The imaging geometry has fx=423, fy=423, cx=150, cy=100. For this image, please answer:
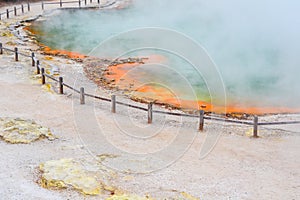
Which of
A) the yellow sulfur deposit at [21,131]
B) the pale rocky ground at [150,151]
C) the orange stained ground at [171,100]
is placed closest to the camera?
the pale rocky ground at [150,151]

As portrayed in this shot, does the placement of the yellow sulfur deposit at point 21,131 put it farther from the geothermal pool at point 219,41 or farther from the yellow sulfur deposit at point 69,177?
the geothermal pool at point 219,41

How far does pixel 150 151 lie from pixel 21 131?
3106mm

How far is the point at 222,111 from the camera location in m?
13.3

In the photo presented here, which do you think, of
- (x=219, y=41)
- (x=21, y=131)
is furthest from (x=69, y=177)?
(x=219, y=41)

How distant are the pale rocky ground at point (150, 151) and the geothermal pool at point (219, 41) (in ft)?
8.19

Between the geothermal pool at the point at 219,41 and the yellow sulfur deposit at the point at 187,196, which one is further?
the geothermal pool at the point at 219,41

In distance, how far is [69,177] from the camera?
7.86 meters

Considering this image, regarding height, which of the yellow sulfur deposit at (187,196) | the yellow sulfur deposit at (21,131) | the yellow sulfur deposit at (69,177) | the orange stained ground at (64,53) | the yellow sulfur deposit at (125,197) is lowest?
the yellow sulfur deposit at (187,196)

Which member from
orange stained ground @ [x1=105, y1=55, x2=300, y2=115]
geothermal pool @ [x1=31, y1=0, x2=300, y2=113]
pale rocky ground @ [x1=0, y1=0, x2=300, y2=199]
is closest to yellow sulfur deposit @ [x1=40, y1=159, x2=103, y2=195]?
pale rocky ground @ [x1=0, y1=0, x2=300, y2=199]

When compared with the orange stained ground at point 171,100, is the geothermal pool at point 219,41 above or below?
above

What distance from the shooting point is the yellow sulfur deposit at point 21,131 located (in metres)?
9.74

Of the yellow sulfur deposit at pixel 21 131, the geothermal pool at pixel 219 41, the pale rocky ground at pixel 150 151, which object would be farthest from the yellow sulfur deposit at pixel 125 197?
the geothermal pool at pixel 219 41

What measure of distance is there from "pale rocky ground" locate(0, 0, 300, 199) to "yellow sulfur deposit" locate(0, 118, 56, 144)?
0.20 meters

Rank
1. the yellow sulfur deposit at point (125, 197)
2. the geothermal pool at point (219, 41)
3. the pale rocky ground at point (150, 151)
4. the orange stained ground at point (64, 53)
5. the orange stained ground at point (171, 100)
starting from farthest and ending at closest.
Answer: the orange stained ground at point (64, 53) < the geothermal pool at point (219, 41) < the orange stained ground at point (171, 100) < the pale rocky ground at point (150, 151) < the yellow sulfur deposit at point (125, 197)
